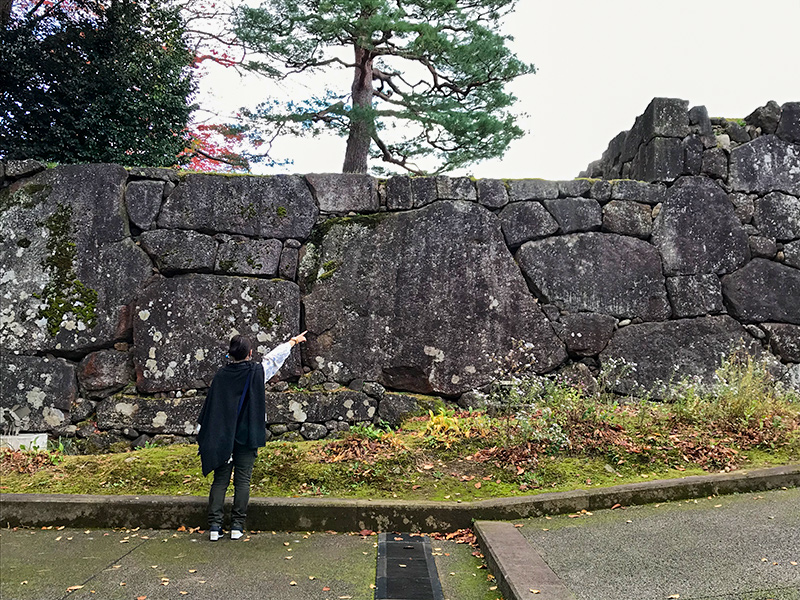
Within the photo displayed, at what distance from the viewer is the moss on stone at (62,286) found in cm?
619

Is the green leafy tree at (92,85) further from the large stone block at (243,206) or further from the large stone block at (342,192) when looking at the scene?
the large stone block at (342,192)

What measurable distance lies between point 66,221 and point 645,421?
19.9ft

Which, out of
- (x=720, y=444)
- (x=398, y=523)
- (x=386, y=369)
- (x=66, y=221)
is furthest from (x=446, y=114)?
(x=398, y=523)

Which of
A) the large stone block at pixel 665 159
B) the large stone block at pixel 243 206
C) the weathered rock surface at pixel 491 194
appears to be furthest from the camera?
the large stone block at pixel 665 159

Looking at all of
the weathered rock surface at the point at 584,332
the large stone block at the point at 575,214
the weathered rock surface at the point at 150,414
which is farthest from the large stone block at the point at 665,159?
the weathered rock surface at the point at 150,414

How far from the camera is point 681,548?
336 centimetres

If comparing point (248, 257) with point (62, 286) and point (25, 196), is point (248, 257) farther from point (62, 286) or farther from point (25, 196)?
point (25, 196)

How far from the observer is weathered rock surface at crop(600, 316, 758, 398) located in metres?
6.63

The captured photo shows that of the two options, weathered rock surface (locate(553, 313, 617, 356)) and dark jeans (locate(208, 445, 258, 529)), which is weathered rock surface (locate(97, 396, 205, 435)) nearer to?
dark jeans (locate(208, 445, 258, 529))

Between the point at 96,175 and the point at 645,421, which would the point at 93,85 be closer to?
the point at 96,175

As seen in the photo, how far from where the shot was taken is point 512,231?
6.70m

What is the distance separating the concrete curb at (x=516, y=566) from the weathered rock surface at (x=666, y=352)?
10.8 feet

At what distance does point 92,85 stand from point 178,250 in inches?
120

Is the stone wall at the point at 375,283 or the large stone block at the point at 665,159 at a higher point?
the large stone block at the point at 665,159
